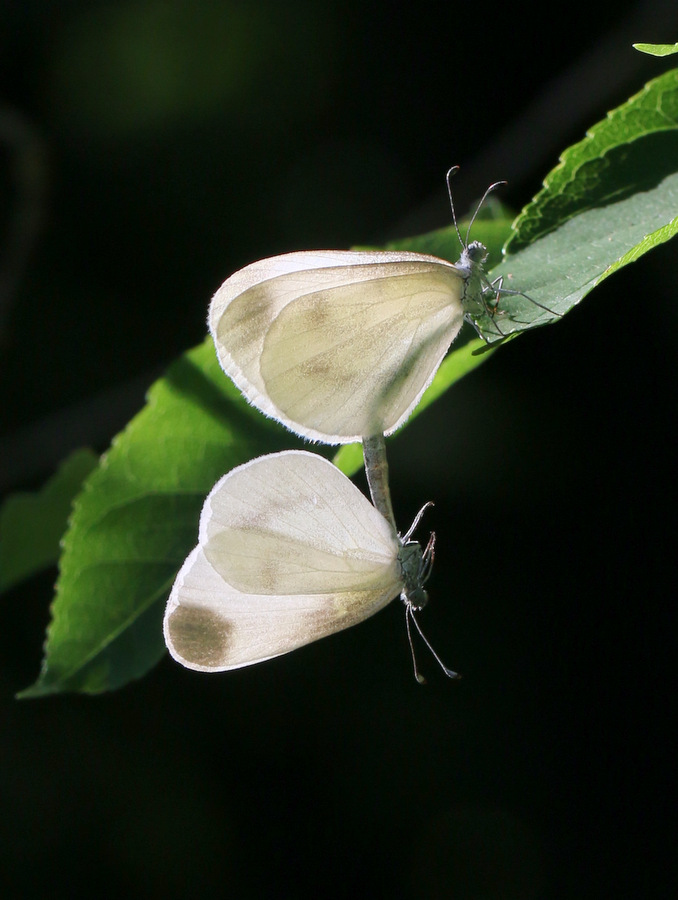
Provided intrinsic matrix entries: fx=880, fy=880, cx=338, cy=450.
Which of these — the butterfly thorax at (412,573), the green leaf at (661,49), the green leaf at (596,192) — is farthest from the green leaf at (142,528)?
the green leaf at (661,49)

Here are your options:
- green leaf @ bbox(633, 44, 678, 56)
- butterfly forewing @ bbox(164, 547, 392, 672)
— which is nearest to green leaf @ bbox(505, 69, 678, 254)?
green leaf @ bbox(633, 44, 678, 56)

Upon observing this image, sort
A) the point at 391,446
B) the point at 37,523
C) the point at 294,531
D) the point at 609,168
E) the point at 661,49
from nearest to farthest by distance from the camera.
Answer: the point at 661,49, the point at 294,531, the point at 609,168, the point at 37,523, the point at 391,446

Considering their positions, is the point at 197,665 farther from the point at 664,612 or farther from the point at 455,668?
the point at 664,612

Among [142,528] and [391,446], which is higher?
[391,446]

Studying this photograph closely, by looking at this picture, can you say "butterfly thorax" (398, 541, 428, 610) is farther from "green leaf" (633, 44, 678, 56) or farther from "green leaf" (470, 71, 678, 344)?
"green leaf" (633, 44, 678, 56)

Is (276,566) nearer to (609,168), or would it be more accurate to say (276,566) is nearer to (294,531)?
(294,531)

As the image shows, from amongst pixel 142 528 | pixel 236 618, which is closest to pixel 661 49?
pixel 236 618

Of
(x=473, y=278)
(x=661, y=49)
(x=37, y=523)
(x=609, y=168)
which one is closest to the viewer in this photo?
(x=661, y=49)
